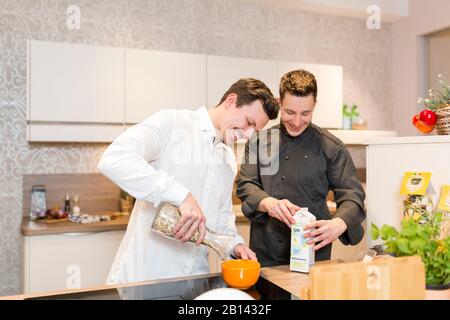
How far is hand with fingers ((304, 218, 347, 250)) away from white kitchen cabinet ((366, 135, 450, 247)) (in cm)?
→ 40

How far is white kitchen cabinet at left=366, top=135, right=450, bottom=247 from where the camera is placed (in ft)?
5.13

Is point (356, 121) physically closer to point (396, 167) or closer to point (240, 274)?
point (396, 167)

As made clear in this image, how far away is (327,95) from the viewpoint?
11.1ft

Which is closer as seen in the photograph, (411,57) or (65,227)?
(65,227)

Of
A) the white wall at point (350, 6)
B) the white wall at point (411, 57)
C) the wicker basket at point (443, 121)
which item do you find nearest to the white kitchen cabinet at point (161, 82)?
the white wall at point (350, 6)

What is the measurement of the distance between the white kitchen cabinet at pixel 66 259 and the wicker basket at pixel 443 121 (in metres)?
1.85

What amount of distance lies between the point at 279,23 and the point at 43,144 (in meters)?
2.13

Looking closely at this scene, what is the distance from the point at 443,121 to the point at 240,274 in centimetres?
103

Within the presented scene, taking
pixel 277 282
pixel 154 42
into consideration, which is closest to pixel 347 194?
pixel 277 282

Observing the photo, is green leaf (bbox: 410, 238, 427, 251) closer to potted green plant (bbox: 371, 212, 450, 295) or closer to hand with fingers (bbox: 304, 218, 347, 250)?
potted green plant (bbox: 371, 212, 450, 295)

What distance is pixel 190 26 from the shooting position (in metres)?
3.34

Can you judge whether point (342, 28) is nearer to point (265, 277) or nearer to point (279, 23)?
point (279, 23)
